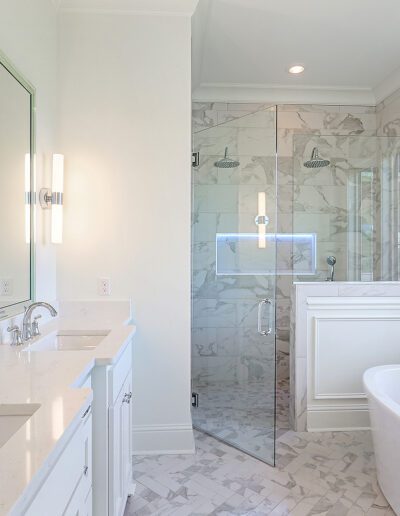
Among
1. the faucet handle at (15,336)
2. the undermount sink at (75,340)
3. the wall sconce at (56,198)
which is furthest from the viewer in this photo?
the wall sconce at (56,198)

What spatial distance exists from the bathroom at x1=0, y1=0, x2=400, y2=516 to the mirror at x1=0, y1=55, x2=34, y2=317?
11 millimetres

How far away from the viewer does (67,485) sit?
38.4 inches

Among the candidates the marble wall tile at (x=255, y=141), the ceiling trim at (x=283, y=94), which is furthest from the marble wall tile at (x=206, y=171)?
the ceiling trim at (x=283, y=94)

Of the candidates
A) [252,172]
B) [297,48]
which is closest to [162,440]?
[252,172]

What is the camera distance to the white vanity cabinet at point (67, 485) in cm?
75

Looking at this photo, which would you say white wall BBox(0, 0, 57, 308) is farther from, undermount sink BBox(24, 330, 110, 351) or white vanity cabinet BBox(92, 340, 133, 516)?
white vanity cabinet BBox(92, 340, 133, 516)

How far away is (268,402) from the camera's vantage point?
2600mm

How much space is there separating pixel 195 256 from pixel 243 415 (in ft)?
3.93

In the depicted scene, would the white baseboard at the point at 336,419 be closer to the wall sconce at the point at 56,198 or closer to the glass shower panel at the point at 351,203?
the glass shower panel at the point at 351,203

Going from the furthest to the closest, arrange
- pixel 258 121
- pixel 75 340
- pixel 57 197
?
pixel 258 121 < pixel 57 197 < pixel 75 340

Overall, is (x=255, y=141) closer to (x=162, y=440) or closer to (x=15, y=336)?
(x=15, y=336)

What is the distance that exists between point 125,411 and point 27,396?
2.62ft

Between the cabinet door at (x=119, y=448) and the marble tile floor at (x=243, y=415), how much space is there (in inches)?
36.3

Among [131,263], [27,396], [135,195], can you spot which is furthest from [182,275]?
[27,396]
